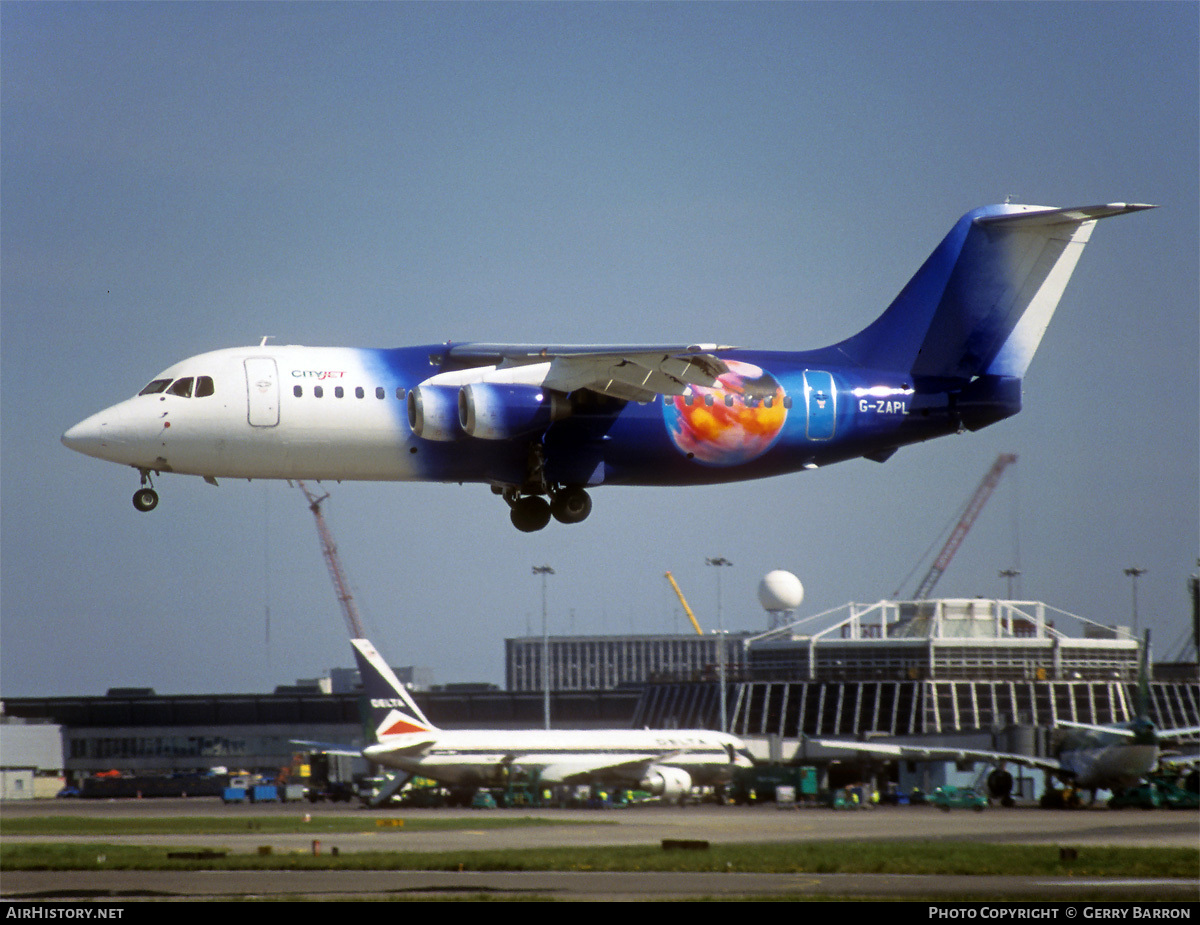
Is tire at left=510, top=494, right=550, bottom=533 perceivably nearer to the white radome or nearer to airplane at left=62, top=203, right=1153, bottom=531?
airplane at left=62, top=203, right=1153, bottom=531

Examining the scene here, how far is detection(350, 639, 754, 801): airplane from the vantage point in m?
98.9

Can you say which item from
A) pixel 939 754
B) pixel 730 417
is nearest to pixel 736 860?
pixel 730 417

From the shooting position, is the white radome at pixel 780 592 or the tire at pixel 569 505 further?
the white radome at pixel 780 592

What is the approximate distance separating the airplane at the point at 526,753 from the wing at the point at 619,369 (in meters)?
64.5

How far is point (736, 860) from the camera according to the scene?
55406 millimetres

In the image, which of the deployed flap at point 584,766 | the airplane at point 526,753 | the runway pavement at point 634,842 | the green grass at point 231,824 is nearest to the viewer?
the runway pavement at point 634,842

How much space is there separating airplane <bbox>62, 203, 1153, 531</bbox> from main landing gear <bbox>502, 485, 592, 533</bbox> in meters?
0.04

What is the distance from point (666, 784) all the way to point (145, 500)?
72.3 m

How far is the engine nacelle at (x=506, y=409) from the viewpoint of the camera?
36594mm

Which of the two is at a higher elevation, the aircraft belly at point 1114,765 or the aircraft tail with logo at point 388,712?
the aircraft tail with logo at point 388,712

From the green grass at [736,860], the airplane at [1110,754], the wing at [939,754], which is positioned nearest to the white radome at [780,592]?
the wing at [939,754]

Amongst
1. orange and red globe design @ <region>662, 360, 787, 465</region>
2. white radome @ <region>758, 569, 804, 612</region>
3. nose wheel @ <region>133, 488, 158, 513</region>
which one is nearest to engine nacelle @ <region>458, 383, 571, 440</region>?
orange and red globe design @ <region>662, 360, 787, 465</region>

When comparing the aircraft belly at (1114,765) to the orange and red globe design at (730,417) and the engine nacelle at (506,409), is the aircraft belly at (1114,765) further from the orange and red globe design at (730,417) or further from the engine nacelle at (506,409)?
the engine nacelle at (506,409)

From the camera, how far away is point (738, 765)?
356 ft
